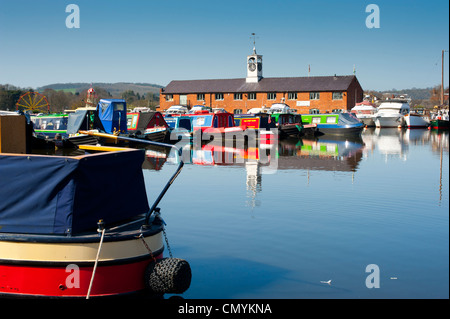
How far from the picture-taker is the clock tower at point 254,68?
266 ft

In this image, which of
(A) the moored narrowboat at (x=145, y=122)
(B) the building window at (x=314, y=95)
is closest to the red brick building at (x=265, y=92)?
(B) the building window at (x=314, y=95)

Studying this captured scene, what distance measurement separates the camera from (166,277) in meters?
7.87

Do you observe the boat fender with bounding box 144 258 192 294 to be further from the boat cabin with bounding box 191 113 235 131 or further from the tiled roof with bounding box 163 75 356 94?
the tiled roof with bounding box 163 75 356 94

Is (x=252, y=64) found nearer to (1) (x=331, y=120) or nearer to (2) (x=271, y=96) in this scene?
(2) (x=271, y=96)

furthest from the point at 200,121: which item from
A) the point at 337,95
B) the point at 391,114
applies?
the point at 337,95

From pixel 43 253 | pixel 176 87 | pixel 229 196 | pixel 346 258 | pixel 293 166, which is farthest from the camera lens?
pixel 176 87

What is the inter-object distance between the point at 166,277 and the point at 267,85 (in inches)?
2906

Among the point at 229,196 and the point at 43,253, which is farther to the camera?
the point at 229,196

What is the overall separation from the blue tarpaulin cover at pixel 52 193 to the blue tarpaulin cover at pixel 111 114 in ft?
87.5

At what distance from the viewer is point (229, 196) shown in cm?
1714
